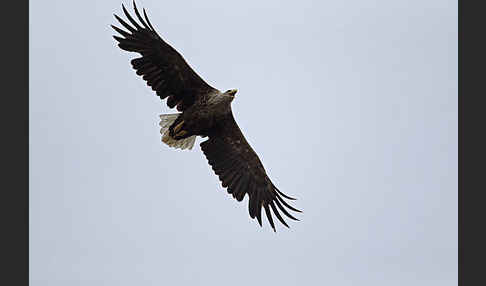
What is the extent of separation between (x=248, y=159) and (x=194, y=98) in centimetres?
115

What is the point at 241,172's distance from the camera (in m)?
10.6

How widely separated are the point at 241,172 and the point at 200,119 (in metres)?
1.00

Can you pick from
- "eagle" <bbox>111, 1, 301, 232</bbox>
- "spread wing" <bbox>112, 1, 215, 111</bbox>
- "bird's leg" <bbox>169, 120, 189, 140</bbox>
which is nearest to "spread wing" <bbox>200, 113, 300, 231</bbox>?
"eagle" <bbox>111, 1, 301, 232</bbox>

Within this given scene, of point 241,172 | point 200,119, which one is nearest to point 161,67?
point 200,119

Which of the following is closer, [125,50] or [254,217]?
[125,50]

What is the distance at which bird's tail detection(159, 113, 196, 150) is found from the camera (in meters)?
10.2

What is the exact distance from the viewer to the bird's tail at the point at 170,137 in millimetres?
10180

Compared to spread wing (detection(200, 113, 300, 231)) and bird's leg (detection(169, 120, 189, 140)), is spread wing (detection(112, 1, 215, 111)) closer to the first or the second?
bird's leg (detection(169, 120, 189, 140))

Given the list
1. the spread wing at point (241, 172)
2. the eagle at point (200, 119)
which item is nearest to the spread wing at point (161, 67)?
the eagle at point (200, 119)

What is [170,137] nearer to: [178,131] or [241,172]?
[178,131]

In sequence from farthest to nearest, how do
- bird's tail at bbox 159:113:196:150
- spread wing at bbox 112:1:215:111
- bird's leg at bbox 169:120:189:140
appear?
bird's tail at bbox 159:113:196:150 < bird's leg at bbox 169:120:189:140 < spread wing at bbox 112:1:215:111

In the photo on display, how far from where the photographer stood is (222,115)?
32.7ft

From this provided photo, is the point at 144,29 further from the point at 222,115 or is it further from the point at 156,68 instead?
the point at 222,115

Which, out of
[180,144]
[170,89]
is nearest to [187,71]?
[170,89]
